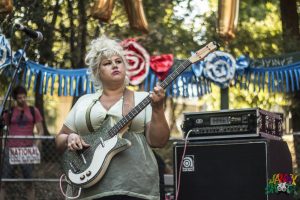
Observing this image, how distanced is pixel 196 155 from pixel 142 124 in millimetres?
953

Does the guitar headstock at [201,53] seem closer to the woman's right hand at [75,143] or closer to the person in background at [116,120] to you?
the person in background at [116,120]

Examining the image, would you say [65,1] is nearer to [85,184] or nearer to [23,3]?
[23,3]

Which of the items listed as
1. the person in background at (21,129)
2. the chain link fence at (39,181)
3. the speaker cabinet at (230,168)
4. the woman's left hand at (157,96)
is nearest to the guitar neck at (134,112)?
the woman's left hand at (157,96)

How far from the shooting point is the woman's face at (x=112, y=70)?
359 cm

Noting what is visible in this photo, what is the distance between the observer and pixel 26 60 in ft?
22.6

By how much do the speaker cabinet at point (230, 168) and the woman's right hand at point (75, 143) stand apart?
109cm

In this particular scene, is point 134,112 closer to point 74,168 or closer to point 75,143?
point 75,143

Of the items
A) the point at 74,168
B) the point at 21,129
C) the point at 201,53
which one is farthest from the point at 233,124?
the point at 21,129

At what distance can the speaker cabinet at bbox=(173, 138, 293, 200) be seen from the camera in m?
4.11

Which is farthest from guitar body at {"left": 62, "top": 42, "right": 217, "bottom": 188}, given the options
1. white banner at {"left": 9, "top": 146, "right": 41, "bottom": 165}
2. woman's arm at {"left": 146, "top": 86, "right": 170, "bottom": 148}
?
white banner at {"left": 9, "top": 146, "right": 41, "bottom": 165}

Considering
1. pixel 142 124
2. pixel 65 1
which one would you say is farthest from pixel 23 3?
pixel 142 124

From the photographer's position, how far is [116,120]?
3.55 m

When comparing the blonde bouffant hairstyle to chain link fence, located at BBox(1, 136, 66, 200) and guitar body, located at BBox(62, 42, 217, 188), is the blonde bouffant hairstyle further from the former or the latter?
chain link fence, located at BBox(1, 136, 66, 200)

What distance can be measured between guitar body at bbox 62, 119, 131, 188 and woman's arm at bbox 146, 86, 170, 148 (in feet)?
0.48
